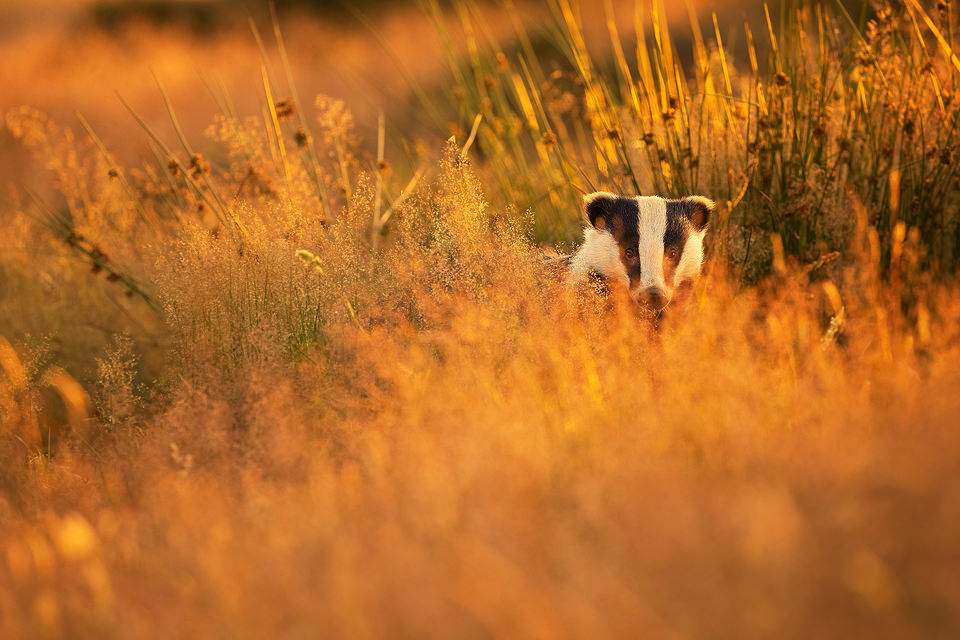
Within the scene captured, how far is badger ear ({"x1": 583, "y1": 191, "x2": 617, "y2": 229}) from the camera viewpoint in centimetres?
357

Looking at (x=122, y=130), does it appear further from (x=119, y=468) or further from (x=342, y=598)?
(x=342, y=598)

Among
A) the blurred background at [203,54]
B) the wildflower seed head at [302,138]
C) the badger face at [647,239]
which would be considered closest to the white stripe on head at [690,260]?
the badger face at [647,239]

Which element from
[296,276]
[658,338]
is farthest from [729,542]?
[296,276]

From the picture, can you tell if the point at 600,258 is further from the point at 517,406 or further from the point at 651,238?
the point at 517,406

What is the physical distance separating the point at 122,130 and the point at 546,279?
842 cm

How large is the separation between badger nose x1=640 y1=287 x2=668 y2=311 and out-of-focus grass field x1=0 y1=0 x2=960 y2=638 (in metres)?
0.10

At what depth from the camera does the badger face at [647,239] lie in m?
3.48

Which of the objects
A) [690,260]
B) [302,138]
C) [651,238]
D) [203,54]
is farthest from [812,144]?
[203,54]

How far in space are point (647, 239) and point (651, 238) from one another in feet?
0.06

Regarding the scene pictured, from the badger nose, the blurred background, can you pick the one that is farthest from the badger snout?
the blurred background

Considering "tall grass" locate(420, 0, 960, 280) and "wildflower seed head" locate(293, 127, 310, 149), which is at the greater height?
"wildflower seed head" locate(293, 127, 310, 149)

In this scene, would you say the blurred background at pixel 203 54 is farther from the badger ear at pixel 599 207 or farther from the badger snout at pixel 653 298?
the badger snout at pixel 653 298

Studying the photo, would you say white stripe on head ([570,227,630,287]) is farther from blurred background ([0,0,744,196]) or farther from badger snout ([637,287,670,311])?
blurred background ([0,0,744,196])

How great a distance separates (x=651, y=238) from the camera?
137 inches
